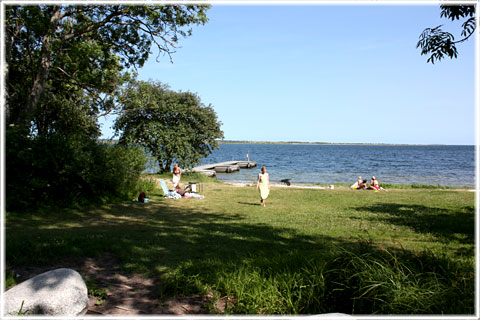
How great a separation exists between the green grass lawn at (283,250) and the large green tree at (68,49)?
20.2 ft

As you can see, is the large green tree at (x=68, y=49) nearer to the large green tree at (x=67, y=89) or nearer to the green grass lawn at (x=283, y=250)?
the large green tree at (x=67, y=89)

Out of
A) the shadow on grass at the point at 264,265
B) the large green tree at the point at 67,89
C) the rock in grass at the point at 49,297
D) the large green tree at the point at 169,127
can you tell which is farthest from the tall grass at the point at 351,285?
the large green tree at the point at 169,127

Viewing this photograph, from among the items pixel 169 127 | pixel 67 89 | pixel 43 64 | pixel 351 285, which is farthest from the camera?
pixel 169 127

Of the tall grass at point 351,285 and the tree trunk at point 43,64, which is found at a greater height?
the tree trunk at point 43,64

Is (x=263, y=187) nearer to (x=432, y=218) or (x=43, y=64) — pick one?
(x=432, y=218)

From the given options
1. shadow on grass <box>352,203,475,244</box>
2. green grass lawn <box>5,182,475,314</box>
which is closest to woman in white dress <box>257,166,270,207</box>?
green grass lawn <box>5,182,475,314</box>

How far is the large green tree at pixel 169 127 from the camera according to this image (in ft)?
89.8

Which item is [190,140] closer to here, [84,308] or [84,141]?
[84,141]

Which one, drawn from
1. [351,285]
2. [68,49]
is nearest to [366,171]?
[68,49]

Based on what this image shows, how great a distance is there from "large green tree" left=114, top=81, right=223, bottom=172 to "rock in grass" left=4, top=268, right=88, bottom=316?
22.5 meters

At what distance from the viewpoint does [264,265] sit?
5.22 m

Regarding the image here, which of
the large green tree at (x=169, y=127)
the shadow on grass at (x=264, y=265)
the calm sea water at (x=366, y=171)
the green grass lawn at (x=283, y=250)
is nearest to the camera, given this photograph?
the shadow on grass at (x=264, y=265)

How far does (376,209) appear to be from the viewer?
44.3ft

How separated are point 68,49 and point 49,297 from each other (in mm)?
12812
